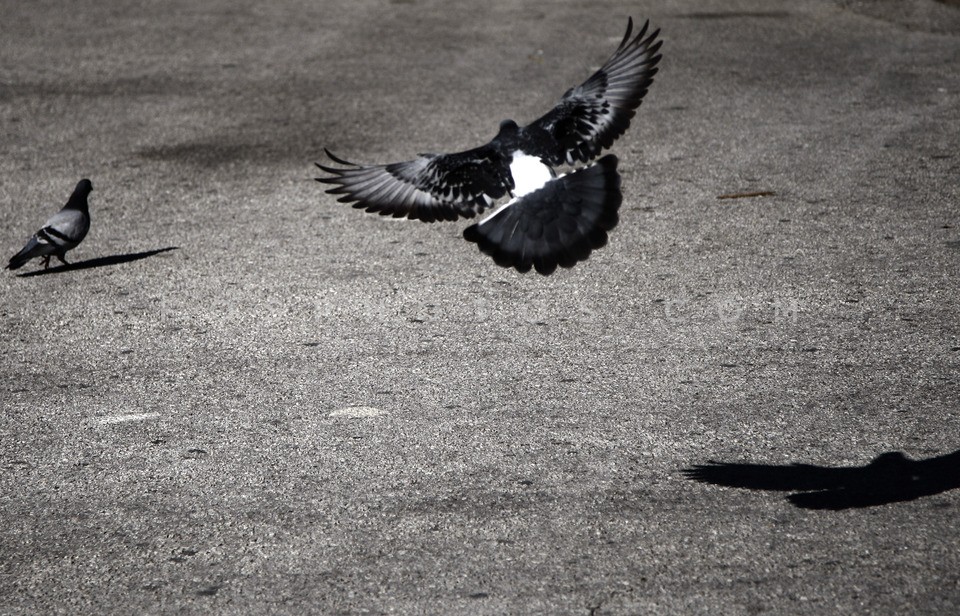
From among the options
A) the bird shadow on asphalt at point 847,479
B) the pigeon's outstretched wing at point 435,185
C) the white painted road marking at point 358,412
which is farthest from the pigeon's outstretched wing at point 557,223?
the bird shadow on asphalt at point 847,479

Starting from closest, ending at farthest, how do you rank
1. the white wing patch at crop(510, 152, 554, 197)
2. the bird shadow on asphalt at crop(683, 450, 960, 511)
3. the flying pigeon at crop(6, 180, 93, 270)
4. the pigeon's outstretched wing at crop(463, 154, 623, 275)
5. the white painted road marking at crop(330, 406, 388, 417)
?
the bird shadow on asphalt at crop(683, 450, 960, 511)
the white painted road marking at crop(330, 406, 388, 417)
the pigeon's outstretched wing at crop(463, 154, 623, 275)
the white wing patch at crop(510, 152, 554, 197)
the flying pigeon at crop(6, 180, 93, 270)

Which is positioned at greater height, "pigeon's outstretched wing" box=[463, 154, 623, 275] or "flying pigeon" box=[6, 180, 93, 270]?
"pigeon's outstretched wing" box=[463, 154, 623, 275]

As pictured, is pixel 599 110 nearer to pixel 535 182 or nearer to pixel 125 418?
pixel 535 182

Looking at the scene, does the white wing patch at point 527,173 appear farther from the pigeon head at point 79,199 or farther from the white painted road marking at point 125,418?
the pigeon head at point 79,199

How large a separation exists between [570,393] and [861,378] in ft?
3.93

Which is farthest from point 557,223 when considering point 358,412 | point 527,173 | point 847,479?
point 847,479

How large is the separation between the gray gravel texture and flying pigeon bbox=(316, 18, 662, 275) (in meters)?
0.57

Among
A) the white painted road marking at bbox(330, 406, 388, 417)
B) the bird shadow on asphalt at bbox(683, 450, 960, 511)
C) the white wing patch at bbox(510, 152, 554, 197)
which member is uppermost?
the white wing patch at bbox(510, 152, 554, 197)

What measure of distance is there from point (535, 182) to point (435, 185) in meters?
0.52

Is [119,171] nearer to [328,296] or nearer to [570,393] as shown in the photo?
[328,296]

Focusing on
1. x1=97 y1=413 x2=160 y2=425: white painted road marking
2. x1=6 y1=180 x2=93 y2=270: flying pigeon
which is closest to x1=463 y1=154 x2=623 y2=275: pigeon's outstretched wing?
x1=97 y1=413 x2=160 y2=425: white painted road marking

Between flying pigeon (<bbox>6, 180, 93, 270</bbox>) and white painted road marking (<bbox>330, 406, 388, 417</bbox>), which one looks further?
flying pigeon (<bbox>6, 180, 93, 270</bbox>)

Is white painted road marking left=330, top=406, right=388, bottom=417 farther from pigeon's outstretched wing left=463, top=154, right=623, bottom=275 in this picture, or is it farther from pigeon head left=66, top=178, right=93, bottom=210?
pigeon head left=66, top=178, right=93, bottom=210

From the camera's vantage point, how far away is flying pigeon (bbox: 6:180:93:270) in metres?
6.27
